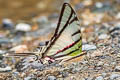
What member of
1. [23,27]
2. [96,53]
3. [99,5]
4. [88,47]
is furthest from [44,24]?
[96,53]

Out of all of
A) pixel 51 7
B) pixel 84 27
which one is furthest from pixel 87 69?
pixel 51 7

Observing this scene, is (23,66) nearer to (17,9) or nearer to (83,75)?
(83,75)

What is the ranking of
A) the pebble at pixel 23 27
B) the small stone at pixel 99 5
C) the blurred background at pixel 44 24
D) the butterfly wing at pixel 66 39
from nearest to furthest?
1. the butterfly wing at pixel 66 39
2. the blurred background at pixel 44 24
3. the pebble at pixel 23 27
4. the small stone at pixel 99 5

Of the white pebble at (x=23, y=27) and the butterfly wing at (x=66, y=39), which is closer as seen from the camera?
the butterfly wing at (x=66, y=39)

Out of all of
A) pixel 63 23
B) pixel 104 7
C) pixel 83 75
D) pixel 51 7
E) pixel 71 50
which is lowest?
pixel 83 75

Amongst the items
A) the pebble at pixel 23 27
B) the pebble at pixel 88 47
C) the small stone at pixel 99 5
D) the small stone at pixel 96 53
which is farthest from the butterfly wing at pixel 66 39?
the small stone at pixel 99 5

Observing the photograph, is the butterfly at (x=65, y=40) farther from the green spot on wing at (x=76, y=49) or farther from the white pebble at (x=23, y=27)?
the white pebble at (x=23, y=27)

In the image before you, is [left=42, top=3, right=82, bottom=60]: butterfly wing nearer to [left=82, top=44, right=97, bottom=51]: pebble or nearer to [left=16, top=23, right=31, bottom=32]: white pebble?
[left=82, top=44, right=97, bottom=51]: pebble

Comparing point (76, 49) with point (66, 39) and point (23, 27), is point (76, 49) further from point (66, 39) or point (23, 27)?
point (23, 27)
